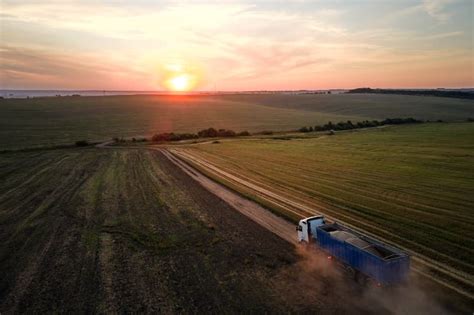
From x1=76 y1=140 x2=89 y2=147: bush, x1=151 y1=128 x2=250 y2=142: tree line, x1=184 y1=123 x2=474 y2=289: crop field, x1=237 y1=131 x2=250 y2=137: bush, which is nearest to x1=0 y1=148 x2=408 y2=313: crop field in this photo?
x1=184 y1=123 x2=474 y2=289: crop field

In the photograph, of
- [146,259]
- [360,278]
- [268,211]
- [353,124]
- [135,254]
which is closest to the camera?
[360,278]

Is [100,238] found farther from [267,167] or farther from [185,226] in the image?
[267,167]

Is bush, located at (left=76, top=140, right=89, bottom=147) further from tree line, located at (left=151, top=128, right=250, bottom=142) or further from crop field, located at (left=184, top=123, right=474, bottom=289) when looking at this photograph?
crop field, located at (left=184, top=123, right=474, bottom=289)

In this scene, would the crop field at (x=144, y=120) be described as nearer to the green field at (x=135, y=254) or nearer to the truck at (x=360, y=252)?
the green field at (x=135, y=254)

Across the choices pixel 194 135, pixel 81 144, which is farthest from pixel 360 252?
pixel 194 135

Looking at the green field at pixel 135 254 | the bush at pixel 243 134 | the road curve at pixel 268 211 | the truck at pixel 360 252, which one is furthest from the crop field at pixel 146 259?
the bush at pixel 243 134

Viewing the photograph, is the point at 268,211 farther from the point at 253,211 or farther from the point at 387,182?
the point at 387,182
